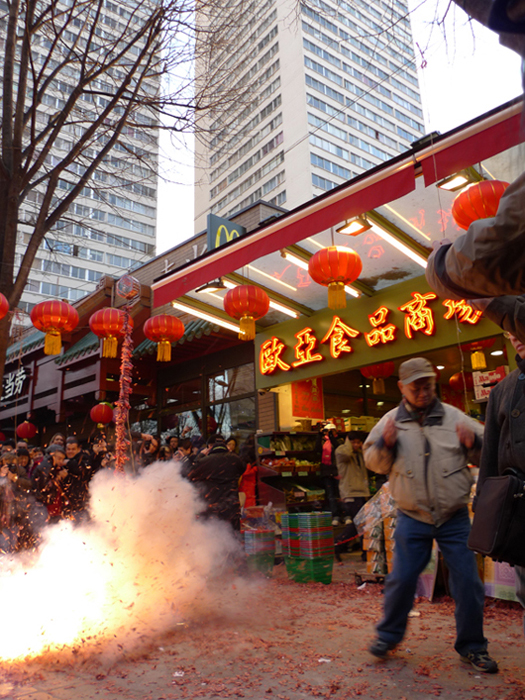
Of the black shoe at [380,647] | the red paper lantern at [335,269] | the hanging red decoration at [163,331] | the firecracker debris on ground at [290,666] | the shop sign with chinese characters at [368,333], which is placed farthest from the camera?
the hanging red decoration at [163,331]

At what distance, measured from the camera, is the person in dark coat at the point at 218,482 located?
283 inches

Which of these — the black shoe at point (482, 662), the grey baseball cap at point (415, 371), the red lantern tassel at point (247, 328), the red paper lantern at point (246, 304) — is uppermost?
the red paper lantern at point (246, 304)

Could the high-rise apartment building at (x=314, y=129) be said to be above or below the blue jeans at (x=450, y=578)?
above

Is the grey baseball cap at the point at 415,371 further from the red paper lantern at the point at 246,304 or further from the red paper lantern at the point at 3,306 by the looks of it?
the red paper lantern at the point at 3,306

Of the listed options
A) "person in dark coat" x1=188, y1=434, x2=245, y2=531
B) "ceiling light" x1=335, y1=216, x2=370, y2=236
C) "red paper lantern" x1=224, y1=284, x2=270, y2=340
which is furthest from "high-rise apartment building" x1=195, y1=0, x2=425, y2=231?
"person in dark coat" x1=188, y1=434, x2=245, y2=531

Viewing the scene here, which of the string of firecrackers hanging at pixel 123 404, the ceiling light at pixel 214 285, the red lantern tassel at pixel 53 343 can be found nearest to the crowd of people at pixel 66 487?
the string of firecrackers hanging at pixel 123 404

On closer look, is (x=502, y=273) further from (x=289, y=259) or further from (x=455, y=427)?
(x=289, y=259)

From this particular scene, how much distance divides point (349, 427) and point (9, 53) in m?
9.17

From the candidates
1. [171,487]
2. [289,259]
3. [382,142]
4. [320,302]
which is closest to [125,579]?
[171,487]

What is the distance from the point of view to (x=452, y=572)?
3.43 metres

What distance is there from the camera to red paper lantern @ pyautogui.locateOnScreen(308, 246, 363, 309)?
273 inches

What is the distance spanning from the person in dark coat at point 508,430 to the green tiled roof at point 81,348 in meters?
11.4

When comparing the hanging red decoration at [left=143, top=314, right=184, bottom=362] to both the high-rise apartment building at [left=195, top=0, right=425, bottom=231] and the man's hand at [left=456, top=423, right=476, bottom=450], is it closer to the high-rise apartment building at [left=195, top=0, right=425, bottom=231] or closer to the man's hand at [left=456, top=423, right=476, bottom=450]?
the man's hand at [left=456, top=423, right=476, bottom=450]

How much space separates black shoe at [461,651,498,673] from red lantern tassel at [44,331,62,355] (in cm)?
726
